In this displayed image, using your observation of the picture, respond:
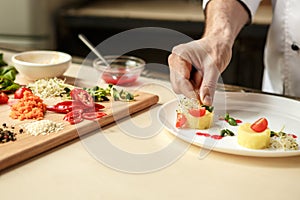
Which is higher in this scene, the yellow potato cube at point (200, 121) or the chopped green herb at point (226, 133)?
the yellow potato cube at point (200, 121)

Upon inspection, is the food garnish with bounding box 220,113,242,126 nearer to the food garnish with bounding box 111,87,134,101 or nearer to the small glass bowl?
the food garnish with bounding box 111,87,134,101

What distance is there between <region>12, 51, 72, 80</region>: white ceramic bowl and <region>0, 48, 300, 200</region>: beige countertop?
0.39m

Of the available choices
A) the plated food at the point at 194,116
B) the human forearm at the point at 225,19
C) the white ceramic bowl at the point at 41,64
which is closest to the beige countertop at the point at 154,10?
the human forearm at the point at 225,19

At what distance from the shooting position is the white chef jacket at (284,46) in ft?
4.57

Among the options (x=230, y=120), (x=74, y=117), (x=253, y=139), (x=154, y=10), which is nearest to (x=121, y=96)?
(x=74, y=117)

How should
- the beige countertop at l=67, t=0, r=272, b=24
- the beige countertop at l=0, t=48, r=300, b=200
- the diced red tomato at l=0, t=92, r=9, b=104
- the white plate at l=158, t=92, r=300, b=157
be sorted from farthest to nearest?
the beige countertop at l=67, t=0, r=272, b=24
the diced red tomato at l=0, t=92, r=9, b=104
the white plate at l=158, t=92, r=300, b=157
the beige countertop at l=0, t=48, r=300, b=200

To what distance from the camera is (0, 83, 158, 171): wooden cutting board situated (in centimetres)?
87

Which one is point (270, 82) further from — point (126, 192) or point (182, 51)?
point (126, 192)

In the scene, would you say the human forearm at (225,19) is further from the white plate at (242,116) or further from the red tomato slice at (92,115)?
the red tomato slice at (92,115)

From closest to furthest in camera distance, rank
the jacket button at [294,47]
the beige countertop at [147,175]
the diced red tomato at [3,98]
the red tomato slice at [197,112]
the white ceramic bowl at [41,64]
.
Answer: the beige countertop at [147,175], the red tomato slice at [197,112], the diced red tomato at [3,98], the white ceramic bowl at [41,64], the jacket button at [294,47]

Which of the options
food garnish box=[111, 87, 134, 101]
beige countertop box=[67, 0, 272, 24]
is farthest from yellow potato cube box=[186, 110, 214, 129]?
beige countertop box=[67, 0, 272, 24]

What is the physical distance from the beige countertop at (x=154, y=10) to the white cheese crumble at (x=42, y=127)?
5.06 ft

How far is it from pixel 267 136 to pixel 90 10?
1.90 meters

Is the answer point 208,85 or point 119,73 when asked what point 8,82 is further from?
point 208,85
